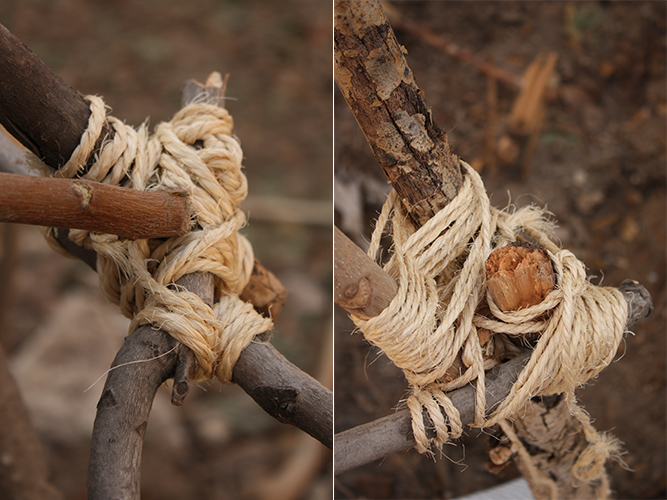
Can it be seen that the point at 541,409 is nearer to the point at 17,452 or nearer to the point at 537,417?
the point at 537,417

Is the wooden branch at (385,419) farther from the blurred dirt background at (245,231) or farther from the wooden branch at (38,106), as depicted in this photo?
the blurred dirt background at (245,231)

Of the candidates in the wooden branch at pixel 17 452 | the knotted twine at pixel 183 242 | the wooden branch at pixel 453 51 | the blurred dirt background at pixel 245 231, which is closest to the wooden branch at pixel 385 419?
the knotted twine at pixel 183 242

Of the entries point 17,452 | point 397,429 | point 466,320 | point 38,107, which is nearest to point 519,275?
point 466,320

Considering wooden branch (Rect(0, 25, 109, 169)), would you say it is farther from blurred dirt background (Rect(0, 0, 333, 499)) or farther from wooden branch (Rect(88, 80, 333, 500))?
blurred dirt background (Rect(0, 0, 333, 499))

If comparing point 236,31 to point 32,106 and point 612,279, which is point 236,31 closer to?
point 612,279

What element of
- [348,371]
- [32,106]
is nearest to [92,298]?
[348,371]

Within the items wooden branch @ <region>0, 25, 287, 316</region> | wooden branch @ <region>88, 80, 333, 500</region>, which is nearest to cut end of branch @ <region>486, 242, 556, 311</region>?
wooden branch @ <region>88, 80, 333, 500</region>
